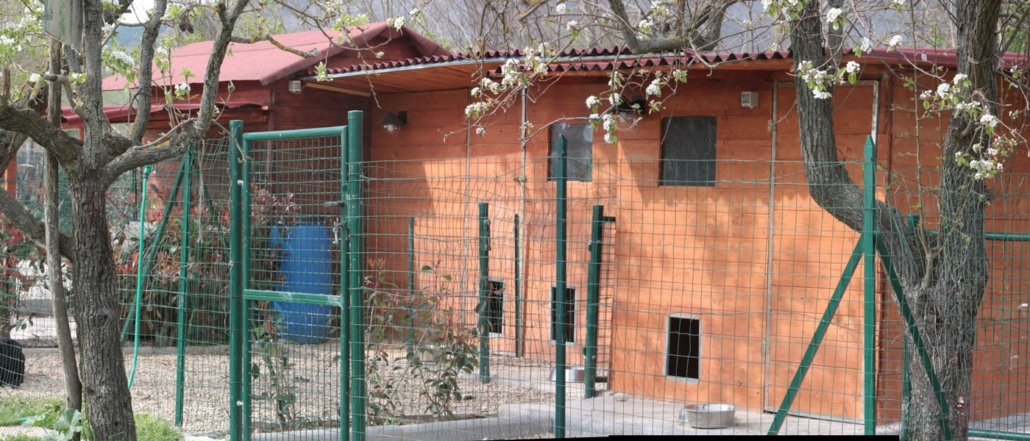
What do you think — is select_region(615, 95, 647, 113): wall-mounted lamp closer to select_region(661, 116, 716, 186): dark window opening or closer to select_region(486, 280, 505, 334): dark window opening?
select_region(661, 116, 716, 186): dark window opening

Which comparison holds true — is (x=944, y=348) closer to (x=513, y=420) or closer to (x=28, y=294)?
(x=513, y=420)

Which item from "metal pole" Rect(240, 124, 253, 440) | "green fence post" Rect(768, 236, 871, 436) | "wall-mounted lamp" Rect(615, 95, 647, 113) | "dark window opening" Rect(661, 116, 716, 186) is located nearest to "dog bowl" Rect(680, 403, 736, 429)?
Answer: "dark window opening" Rect(661, 116, 716, 186)

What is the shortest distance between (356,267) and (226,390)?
3.41m

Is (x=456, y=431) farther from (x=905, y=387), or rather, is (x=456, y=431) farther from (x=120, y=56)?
(x=120, y=56)

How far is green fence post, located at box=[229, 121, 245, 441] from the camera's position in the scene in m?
6.25

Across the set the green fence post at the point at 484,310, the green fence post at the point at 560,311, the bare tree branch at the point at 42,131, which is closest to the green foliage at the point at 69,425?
the bare tree branch at the point at 42,131

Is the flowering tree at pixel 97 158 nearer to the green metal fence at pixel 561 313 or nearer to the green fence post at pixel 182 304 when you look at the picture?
the green metal fence at pixel 561 313

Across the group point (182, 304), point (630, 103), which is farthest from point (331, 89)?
point (182, 304)

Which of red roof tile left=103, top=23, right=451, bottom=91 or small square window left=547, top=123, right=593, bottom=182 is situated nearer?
small square window left=547, top=123, right=593, bottom=182

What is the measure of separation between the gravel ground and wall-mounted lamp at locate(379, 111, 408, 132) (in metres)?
2.79

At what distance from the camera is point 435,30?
26156 mm

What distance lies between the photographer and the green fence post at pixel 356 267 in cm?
555

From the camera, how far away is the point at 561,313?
4980 mm

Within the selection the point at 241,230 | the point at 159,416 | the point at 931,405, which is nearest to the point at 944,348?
the point at 931,405
